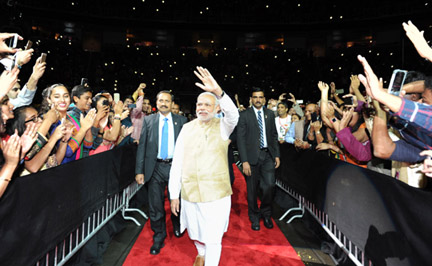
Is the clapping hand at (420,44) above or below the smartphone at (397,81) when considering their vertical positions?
above

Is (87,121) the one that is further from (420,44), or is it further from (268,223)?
(268,223)

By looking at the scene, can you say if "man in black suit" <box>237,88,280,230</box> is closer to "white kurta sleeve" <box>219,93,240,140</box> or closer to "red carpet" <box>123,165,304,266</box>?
"red carpet" <box>123,165,304,266</box>

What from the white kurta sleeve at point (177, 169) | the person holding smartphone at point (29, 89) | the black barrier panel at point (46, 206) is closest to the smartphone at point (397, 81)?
the white kurta sleeve at point (177, 169)

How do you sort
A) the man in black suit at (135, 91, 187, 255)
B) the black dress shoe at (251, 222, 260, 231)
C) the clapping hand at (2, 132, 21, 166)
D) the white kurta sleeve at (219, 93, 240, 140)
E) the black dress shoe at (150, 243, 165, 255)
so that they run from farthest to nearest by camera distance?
1. the black dress shoe at (251, 222, 260, 231)
2. the man in black suit at (135, 91, 187, 255)
3. the black dress shoe at (150, 243, 165, 255)
4. the white kurta sleeve at (219, 93, 240, 140)
5. the clapping hand at (2, 132, 21, 166)

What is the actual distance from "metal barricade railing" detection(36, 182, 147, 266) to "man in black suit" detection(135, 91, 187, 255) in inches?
23.8

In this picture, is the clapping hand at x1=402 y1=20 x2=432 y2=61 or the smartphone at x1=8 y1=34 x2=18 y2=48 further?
the smartphone at x1=8 y1=34 x2=18 y2=48

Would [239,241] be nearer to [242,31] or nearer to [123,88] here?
[123,88]

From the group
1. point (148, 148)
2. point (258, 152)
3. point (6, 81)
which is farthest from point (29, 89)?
point (258, 152)

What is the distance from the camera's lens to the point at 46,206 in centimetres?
230

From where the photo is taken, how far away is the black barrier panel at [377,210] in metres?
1.78

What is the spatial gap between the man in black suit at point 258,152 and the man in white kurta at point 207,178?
68.0 inches

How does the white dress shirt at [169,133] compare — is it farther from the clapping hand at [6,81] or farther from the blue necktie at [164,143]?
the clapping hand at [6,81]

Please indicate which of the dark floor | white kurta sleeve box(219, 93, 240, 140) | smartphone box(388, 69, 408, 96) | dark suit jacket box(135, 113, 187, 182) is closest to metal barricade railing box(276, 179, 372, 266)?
the dark floor

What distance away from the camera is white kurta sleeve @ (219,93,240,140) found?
2709 millimetres
